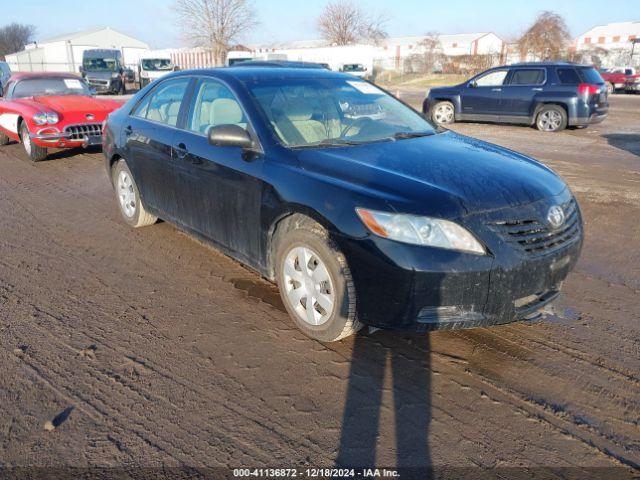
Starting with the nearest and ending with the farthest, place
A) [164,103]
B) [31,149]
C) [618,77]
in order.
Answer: [164,103] → [31,149] → [618,77]

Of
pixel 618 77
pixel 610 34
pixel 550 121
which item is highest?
pixel 610 34

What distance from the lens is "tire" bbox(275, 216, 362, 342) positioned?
3059mm

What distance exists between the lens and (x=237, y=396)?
9.32 feet

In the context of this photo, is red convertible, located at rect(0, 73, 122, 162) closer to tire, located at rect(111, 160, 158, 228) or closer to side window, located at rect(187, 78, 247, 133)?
tire, located at rect(111, 160, 158, 228)

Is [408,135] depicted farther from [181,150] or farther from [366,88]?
[181,150]

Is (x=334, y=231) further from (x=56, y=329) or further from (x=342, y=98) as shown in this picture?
(x=56, y=329)

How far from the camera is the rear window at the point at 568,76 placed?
12595mm

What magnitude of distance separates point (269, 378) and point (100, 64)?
31680 millimetres

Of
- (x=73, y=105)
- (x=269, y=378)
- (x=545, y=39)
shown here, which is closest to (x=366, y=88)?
(x=269, y=378)

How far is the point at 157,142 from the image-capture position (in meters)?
4.68

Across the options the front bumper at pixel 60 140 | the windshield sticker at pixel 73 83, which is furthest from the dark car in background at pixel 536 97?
the front bumper at pixel 60 140

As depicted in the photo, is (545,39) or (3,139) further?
(545,39)

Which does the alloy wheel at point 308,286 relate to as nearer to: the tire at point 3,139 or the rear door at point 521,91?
the tire at point 3,139

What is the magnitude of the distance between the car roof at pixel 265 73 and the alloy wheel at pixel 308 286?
1.65 m
